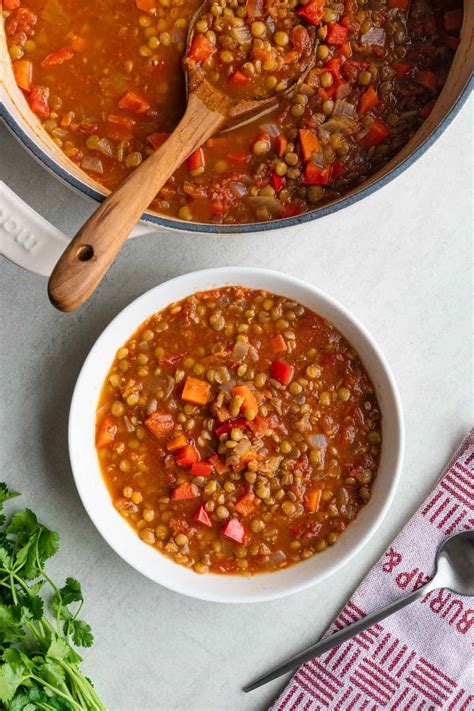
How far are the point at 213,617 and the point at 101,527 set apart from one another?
68 centimetres

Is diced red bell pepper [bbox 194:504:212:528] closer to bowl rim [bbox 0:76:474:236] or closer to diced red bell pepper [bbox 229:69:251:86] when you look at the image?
bowl rim [bbox 0:76:474:236]

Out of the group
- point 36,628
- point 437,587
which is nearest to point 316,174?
point 437,587

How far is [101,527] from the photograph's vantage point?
3416mm

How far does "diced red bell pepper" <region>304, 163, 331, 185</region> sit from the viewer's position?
10.4ft

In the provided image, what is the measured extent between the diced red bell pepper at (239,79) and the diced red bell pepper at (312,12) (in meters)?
0.32

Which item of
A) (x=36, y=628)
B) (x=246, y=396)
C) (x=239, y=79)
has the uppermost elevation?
(x=239, y=79)

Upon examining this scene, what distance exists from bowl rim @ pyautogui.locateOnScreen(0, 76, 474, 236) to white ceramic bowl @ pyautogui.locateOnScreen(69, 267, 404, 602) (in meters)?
0.38

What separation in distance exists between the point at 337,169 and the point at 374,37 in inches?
20.1

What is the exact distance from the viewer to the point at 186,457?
343 centimetres

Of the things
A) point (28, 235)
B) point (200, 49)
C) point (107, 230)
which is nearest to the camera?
point (107, 230)

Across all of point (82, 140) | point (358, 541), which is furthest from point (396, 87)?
point (358, 541)

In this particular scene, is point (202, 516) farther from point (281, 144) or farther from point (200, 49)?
point (200, 49)

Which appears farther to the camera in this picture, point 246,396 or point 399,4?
point 246,396

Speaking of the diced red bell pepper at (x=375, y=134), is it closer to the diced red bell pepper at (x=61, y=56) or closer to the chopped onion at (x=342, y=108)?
the chopped onion at (x=342, y=108)
